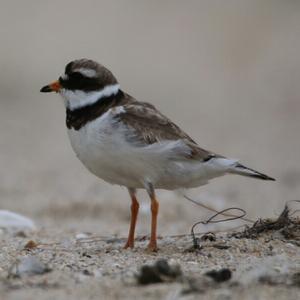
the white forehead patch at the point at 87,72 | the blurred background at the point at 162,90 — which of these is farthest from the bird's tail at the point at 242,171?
the blurred background at the point at 162,90

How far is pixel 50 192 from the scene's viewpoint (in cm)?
876

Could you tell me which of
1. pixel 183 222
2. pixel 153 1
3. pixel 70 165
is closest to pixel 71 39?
pixel 153 1

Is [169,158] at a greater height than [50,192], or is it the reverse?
[50,192]

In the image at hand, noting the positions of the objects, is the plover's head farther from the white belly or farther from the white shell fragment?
the white shell fragment

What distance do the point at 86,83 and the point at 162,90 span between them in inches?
361

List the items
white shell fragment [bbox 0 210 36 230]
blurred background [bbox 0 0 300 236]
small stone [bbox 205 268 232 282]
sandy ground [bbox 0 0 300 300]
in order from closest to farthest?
1. small stone [bbox 205 268 232 282]
2. sandy ground [bbox 0 0 300 300]
3. white shell fragment [bbox 0 210 36 230]
4. blurred background [bbox 0 0 300 236]

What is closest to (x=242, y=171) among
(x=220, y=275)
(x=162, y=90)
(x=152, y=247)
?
(x=152, y=247)

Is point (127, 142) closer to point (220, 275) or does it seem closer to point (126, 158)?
point (126, 158)

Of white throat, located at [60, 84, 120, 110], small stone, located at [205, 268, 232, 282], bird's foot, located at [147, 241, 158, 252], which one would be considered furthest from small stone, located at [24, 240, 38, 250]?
small stone, located at [205, 268, 232, 282]

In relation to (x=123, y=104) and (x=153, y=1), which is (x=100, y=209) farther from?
(x=153, y=1)

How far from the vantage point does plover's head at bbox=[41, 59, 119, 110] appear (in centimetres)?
534

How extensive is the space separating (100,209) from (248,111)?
209 inches

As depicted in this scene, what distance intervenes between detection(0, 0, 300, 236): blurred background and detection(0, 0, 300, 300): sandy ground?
0.02 meters

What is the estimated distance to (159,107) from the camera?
43.3ft
